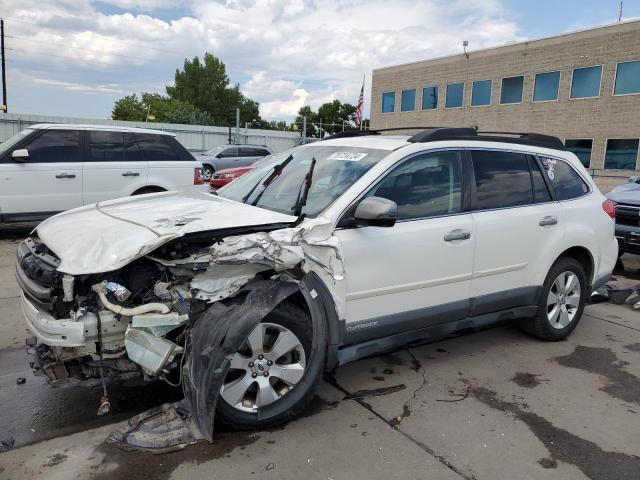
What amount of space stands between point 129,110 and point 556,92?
202 feet

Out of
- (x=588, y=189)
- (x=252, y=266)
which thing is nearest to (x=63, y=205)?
(x=252, y=266)

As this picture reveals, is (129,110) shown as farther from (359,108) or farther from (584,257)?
(584,257)

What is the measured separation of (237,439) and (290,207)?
1.55 metres

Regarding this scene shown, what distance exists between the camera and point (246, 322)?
2.84 meters

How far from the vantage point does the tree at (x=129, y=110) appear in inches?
2844

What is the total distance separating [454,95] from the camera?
32.0 m

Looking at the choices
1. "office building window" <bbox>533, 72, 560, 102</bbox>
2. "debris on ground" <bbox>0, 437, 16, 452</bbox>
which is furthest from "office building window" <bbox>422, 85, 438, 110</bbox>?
"debris on ground" <bbox>0, 437, 16, 452</bbox>

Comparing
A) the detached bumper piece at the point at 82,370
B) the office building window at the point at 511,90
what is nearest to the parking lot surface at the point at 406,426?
the detached bumper piece at the point at 82,370

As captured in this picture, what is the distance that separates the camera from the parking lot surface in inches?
110

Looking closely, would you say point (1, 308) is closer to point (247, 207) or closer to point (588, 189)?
point (247, 207)

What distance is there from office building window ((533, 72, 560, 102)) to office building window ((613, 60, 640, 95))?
3.07 metres

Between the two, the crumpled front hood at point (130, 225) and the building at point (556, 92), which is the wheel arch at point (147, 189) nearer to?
the crumpled front hood at point (130, 225)

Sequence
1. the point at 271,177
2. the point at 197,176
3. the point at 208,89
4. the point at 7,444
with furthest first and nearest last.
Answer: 1. the point at 208,89
2. the point at 197,176
3. the point at 271,177
4. the point at 7,444

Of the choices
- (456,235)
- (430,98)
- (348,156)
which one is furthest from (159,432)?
(430,98)
